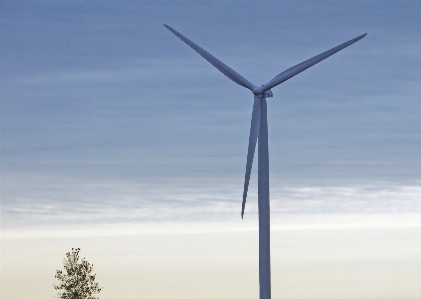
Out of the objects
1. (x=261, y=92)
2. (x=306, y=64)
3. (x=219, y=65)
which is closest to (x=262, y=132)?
(x=261, y=92)

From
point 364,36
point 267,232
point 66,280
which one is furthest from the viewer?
point 66,280

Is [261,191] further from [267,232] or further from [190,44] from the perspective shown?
[190,44]

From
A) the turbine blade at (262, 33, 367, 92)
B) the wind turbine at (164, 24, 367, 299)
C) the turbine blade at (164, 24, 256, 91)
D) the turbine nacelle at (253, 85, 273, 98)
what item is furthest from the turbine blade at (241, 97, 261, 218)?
the turbine blade at (262, 33, 367, 92)

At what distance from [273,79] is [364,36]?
1002cm

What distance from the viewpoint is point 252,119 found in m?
92.4

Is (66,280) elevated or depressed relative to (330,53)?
depressed

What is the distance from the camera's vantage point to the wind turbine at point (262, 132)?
87500 mm

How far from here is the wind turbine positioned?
8750 centimetres

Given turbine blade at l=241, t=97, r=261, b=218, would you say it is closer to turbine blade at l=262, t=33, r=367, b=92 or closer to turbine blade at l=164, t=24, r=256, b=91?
turbine blade at l=164, t=24, r=256, b=91

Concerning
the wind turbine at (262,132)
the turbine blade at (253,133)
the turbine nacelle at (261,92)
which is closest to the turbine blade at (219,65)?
the wind turbine at (262,132)

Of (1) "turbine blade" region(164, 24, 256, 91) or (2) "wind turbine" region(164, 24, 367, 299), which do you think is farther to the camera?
(1) "turbine blade" region(164, 24, 256, 91)

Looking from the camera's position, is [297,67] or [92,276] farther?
[92,276]

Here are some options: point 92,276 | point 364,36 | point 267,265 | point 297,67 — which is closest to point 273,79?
point 297,67

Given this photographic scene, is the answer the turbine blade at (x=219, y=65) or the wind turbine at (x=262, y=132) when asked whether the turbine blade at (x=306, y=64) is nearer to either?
the wind turbine at (x=262, y=132)
